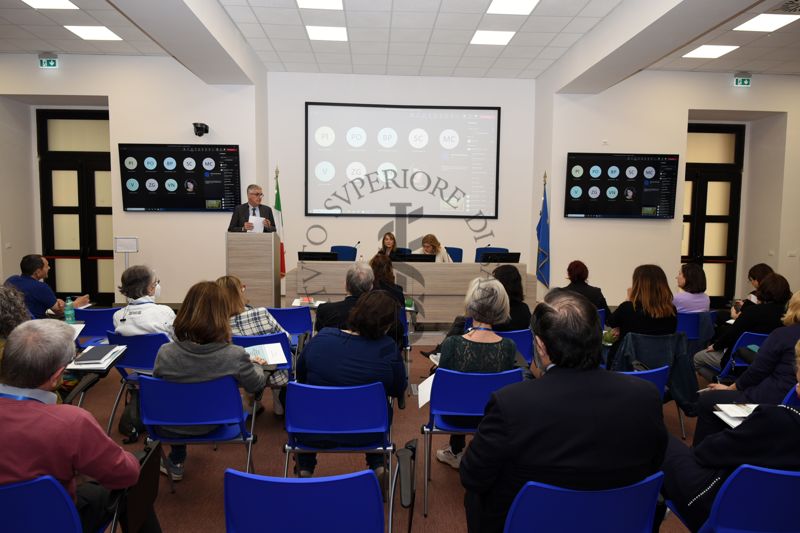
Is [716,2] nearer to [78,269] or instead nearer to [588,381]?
[588,381]

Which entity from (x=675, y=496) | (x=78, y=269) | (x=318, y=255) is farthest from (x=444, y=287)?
(x=78, y=269)

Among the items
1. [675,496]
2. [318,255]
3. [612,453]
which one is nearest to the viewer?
[612,453]

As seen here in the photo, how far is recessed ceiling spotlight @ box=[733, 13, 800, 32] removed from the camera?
6082mm

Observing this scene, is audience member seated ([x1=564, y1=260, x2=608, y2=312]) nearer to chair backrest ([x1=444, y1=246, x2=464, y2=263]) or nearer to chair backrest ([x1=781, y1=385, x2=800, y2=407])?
chair backrest ([x1=781, y1=385, x2=800, y2=407])

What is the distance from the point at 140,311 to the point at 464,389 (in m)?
2.26

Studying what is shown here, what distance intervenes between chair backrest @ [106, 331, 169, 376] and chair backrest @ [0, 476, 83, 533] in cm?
184

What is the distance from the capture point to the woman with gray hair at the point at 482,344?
2.86 m

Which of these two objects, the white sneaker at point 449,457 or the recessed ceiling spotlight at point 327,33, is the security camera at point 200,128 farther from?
the white sneaker at point 449,457

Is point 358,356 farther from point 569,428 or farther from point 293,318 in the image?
point 293,318

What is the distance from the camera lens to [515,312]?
4.08 m

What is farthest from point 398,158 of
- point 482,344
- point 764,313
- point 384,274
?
point 482,344

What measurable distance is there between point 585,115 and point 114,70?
6.90 metres

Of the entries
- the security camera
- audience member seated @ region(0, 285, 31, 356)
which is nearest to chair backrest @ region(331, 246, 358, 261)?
the security camera

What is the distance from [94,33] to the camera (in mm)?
6883
